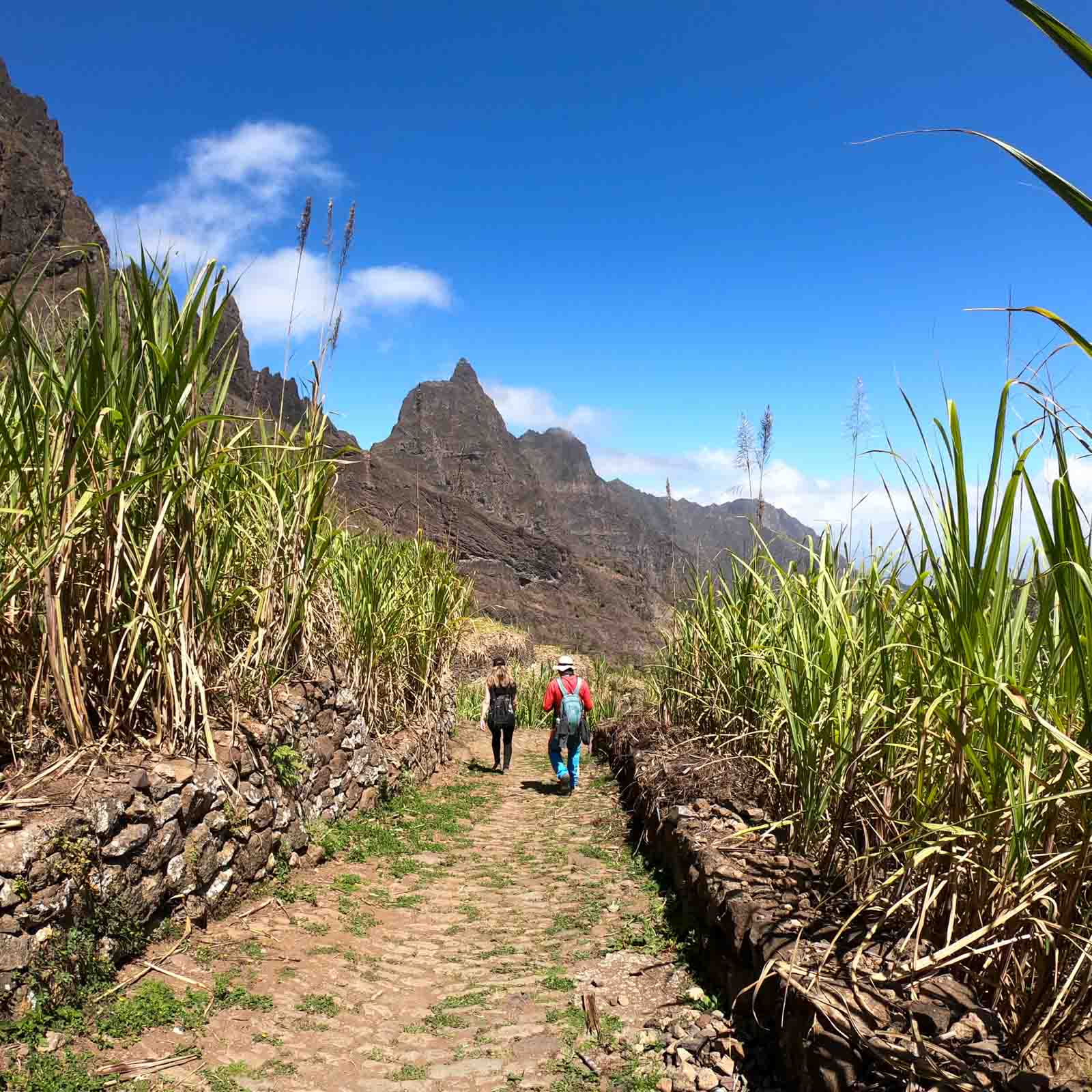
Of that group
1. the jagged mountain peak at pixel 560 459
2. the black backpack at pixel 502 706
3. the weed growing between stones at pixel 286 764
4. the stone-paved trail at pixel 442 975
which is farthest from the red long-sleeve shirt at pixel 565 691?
the jagged mountain peak at pixel 560 459

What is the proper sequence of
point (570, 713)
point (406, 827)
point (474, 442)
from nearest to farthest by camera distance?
point (406, 827)
point (570, 713)
point (474, 442)

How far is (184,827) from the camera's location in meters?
3.32

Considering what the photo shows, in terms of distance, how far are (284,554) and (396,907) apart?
2218mm

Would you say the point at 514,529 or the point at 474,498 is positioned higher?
the point at 474,498

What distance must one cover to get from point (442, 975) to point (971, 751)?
109 inches

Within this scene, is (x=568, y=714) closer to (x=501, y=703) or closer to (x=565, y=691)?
(x=565, y=691)

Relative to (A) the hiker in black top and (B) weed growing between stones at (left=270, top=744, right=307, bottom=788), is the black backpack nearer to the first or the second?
(A) the hiker in black top

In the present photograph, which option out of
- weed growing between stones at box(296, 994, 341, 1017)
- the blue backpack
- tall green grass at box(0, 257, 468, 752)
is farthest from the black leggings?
weed growing between stones at box(296, 994, 341, 1017)

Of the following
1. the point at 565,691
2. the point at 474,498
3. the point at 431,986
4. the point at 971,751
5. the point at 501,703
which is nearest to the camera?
the point at 971,751

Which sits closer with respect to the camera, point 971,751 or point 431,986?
point 971,751

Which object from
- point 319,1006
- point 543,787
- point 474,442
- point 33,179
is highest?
point 33,179

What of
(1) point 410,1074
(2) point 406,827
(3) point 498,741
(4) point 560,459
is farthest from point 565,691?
(4) point 560,459

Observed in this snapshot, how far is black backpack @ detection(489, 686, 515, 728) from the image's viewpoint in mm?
8352

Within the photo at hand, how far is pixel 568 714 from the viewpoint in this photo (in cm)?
726
